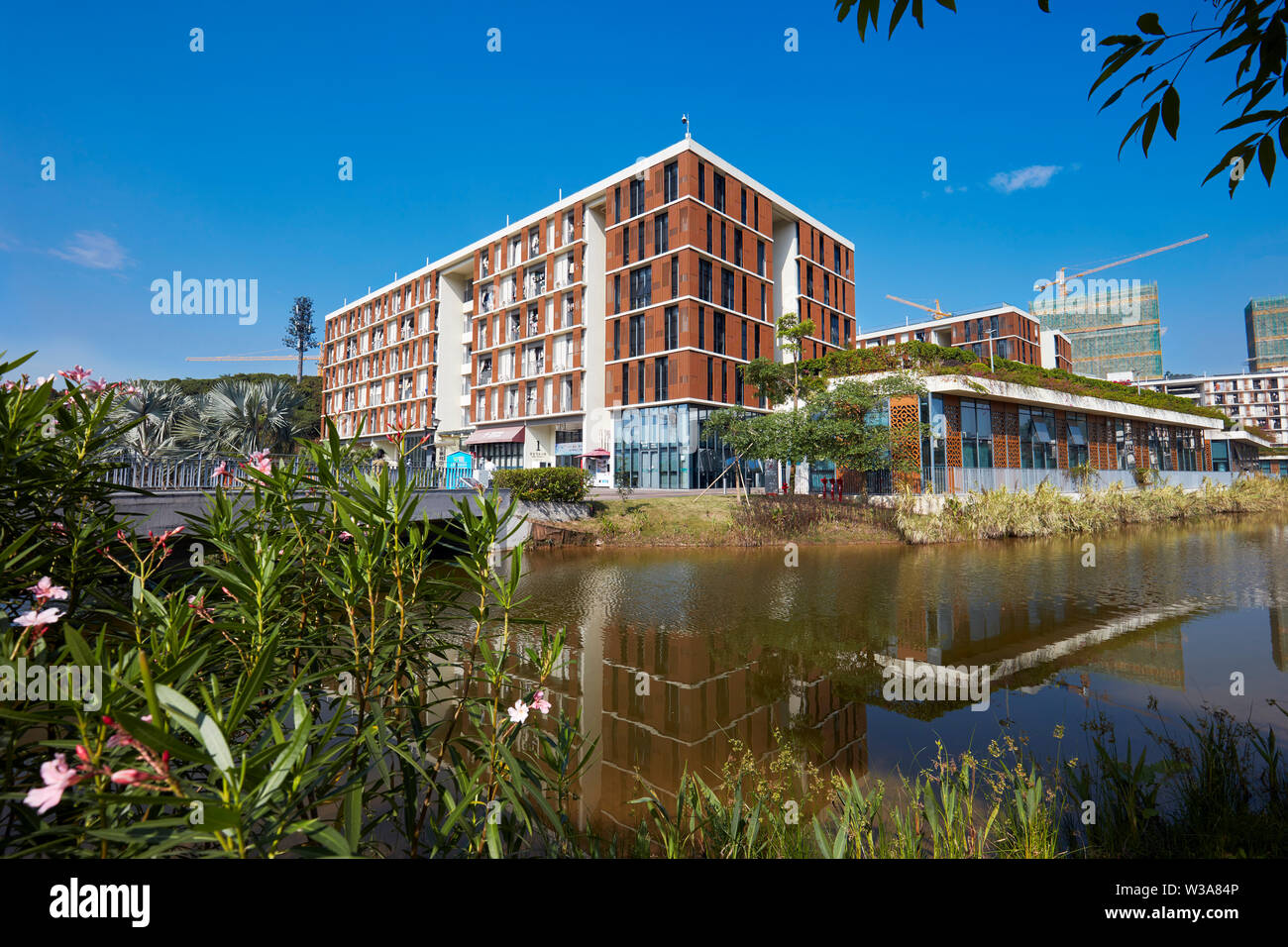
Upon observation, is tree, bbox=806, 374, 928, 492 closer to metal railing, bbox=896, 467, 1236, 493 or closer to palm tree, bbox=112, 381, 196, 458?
metal railing, bbox=896, 467, 1236, 493

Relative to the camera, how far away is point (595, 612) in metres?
10.2

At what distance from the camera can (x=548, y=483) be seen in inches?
790

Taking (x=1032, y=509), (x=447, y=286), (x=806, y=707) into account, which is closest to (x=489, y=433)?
(x=447, y=286)

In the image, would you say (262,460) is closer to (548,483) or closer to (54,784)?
(54,784)

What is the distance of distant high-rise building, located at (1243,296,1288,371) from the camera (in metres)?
101

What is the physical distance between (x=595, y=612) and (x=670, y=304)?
28120 mm

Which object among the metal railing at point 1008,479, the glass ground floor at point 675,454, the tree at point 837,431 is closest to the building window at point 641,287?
the glass ground floor at point 675,454

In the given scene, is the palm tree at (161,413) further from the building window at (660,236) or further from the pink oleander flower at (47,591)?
the building window at (660,236)

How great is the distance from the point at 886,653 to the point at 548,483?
1407 cm

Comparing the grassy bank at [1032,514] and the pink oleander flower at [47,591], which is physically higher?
the pink oleander flower at [47,591]

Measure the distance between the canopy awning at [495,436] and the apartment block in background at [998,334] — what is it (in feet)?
118

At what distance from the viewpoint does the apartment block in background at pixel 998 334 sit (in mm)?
60375
